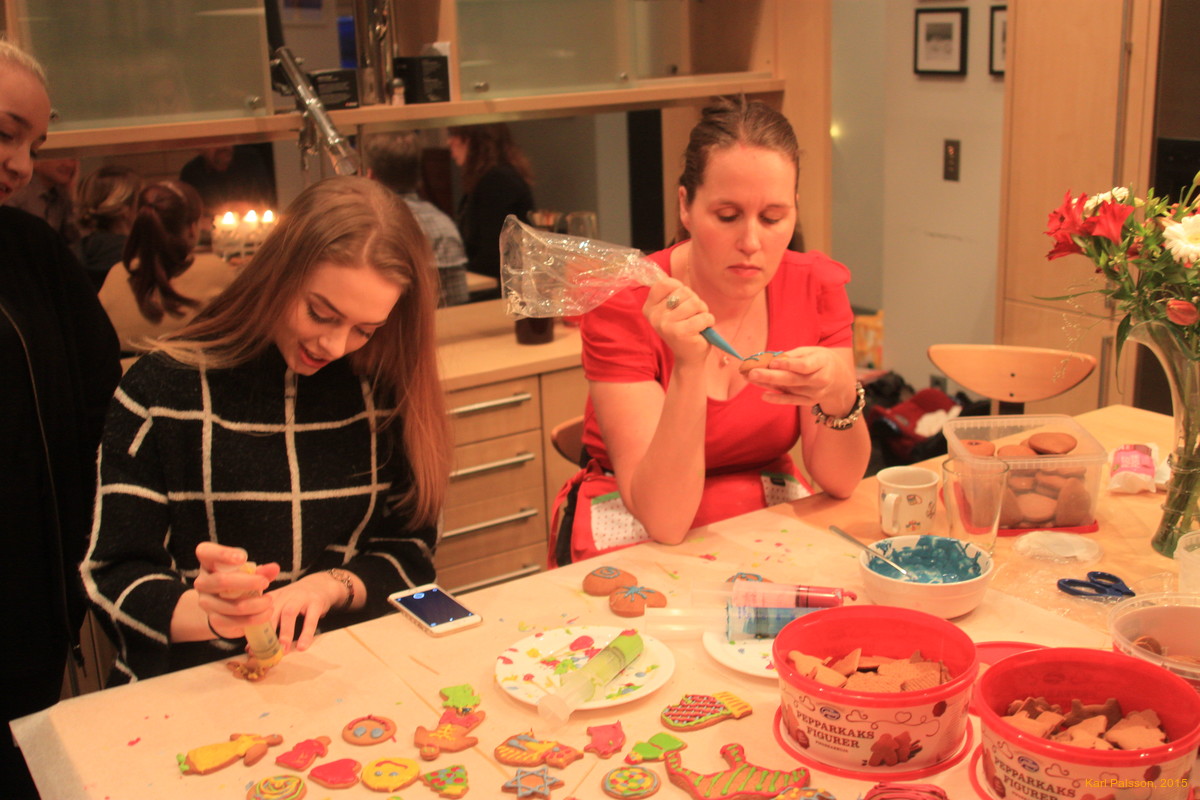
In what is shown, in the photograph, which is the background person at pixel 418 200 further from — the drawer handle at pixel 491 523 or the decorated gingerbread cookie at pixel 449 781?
the decorated gingerbread cookie at pixel 449 781

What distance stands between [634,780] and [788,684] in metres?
0.18

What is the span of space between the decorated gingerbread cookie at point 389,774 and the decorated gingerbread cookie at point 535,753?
9 cm

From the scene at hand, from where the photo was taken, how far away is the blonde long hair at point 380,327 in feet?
4.91

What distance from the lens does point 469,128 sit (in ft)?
11.6

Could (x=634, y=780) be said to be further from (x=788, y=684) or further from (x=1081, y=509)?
(x=1081, y=509)

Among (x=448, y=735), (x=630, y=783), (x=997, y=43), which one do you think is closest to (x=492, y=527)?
(x=448, y=735)

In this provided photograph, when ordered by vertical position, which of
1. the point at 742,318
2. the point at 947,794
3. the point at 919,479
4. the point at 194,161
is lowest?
the point at 947,794

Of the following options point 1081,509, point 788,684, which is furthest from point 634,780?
point 1081,509

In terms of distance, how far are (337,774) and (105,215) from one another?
2.09 meters

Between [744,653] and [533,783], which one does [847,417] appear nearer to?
[744,653]

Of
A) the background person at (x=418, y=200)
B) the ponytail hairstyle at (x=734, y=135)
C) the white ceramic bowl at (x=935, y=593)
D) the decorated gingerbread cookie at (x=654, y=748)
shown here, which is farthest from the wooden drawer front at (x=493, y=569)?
the decorated gingerbread cookie at (x=654, y=748)

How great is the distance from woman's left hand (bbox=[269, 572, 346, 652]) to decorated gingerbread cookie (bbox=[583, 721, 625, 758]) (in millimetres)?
426

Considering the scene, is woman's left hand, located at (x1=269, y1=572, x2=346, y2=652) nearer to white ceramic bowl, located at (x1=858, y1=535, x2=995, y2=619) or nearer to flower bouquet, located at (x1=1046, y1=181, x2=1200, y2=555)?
white ceramic bowl, located at (x1=858, y1=535, x2=995, y2=619)

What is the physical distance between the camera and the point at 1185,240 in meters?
1.34
